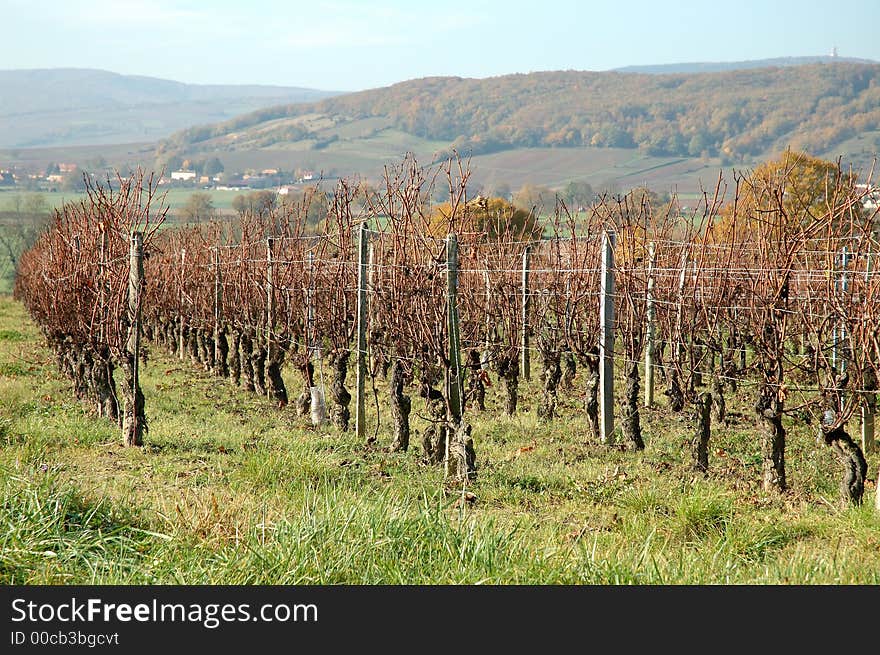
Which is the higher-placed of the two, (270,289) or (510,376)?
(270,289)

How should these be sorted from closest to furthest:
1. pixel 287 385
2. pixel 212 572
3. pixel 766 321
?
pixel 212 572
pixel 766 321
pixel 287 385

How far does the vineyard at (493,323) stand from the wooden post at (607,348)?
0.02m

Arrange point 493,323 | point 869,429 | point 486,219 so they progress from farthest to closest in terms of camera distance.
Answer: point 486,219
point 493,323
point 869,429

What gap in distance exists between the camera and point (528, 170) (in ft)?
321

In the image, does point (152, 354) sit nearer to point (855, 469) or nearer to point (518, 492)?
point (518, 492)

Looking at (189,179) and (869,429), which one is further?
(189,179)

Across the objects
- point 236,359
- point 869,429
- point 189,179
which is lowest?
point 236,359

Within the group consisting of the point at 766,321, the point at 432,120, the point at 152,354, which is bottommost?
the point at 152,354

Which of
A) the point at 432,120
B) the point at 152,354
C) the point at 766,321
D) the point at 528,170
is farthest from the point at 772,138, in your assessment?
the point at 766,321

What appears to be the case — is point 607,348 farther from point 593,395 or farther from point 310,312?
point 310,312

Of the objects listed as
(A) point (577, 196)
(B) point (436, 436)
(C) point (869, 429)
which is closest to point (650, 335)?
(C) point (869, 429)

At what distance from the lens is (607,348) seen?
304 inches

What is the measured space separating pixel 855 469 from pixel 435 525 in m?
3.07

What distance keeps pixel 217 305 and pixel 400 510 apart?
31.4ft
